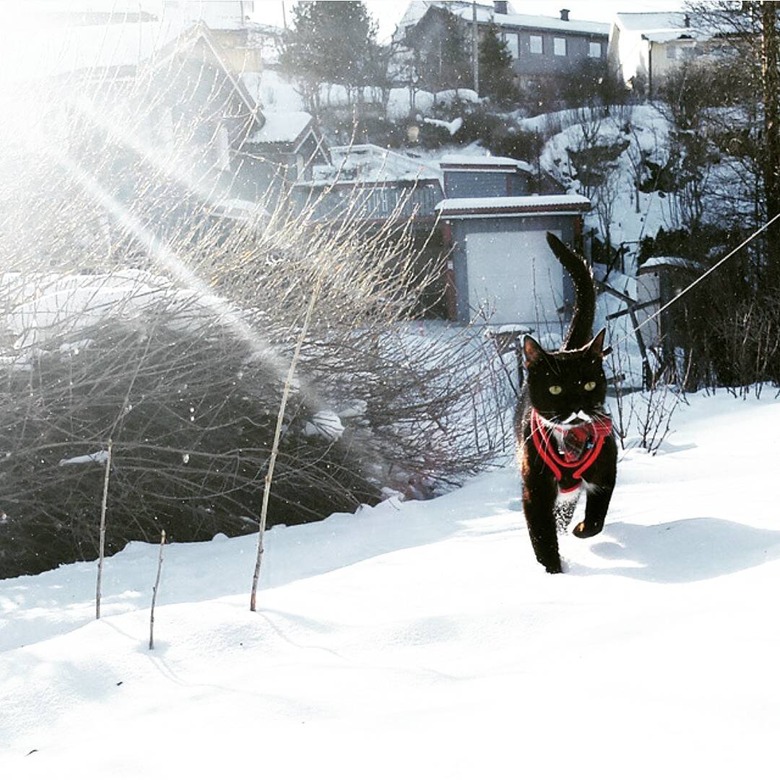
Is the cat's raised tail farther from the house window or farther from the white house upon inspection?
the house window

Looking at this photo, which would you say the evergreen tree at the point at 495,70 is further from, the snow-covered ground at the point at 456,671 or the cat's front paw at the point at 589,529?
the cat's front paw at the point at 589,529

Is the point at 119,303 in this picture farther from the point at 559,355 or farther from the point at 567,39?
the point at 567,39

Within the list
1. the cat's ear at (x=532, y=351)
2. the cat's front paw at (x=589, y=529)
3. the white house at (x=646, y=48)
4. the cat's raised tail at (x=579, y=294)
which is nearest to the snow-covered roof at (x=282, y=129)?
the white house at (x=646, y=48)

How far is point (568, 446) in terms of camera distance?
3.90 metres

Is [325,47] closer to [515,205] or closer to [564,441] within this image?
[515,205]

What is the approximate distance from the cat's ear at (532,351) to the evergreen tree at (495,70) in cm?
3750

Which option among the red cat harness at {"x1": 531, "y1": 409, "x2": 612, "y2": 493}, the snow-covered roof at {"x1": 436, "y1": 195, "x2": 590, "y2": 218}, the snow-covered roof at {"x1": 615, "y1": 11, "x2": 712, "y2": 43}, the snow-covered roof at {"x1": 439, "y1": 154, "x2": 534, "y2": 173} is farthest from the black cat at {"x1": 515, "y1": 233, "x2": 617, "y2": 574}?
the snow-covered roof at {"x1": 615, "y1": 11, "x2": 712, "y2": 43}

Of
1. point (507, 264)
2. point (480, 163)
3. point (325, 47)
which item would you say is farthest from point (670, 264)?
point (325, 47)

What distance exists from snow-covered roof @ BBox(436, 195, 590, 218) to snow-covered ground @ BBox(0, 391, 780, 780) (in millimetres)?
19607

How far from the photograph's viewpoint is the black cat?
12.6 ft

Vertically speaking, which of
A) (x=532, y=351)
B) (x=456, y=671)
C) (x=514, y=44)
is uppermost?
(x=514, y=44)

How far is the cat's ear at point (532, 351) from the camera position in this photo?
3983mm

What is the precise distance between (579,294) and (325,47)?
123 feet

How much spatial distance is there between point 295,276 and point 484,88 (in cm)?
3554
